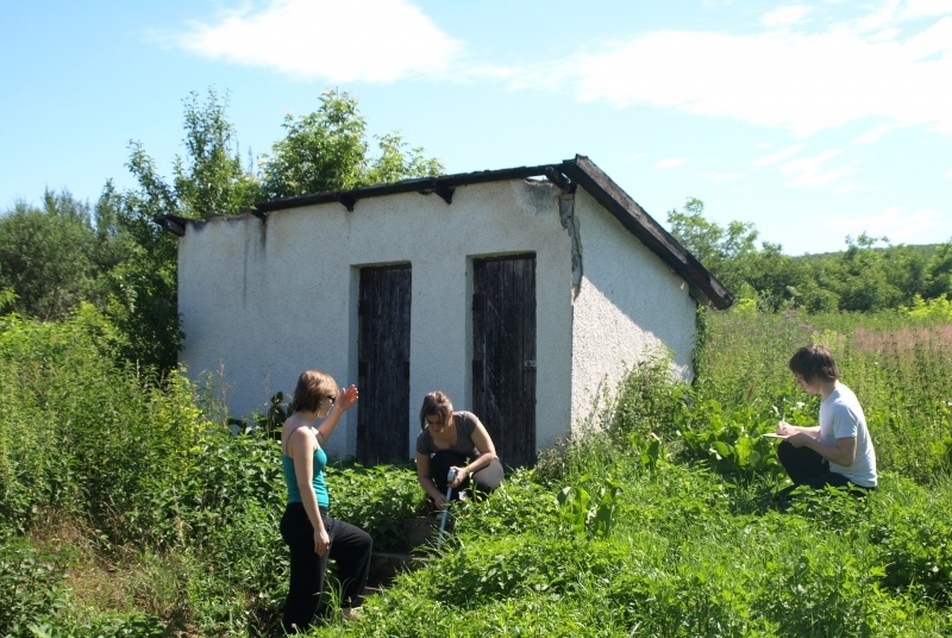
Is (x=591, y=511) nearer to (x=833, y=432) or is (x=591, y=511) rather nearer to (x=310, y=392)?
(x=833, y=432)

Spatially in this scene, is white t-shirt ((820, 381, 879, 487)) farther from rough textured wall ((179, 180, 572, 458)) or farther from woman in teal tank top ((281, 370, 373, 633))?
woman in teal tank top ((281, 370, 373, 633))

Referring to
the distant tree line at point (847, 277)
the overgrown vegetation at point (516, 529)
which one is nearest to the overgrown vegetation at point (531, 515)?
the overgrown vegetation at point (516, 529)

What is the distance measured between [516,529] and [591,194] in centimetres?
444

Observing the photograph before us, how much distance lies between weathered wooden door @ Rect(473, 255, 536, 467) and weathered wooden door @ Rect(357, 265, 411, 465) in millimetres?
1006

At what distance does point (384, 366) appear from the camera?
34.7 feet

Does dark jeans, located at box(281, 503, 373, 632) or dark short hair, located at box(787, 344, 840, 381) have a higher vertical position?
dark short hair, located at box(787, 344, 840, 381)

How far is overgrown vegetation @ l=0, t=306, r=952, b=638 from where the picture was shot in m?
4.82

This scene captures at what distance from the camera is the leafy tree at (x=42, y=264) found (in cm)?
2939

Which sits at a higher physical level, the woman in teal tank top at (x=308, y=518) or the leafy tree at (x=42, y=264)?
the leafy tree at (x=42, y=264)

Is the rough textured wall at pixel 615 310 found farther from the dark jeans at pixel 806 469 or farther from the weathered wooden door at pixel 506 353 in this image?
the dark jeans at pixel 806 469

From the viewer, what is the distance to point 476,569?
5387mm

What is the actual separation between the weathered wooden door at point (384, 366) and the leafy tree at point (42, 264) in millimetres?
22035

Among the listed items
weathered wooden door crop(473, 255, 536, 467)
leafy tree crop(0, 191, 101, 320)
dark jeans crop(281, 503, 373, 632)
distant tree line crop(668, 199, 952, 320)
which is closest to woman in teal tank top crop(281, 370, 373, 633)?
dark jeans crop(281, 503, 373, 632)

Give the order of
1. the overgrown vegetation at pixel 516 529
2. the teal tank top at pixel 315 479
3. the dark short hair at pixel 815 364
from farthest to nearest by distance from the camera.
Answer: the dark short hair at pixel 815 364 < the teal tank top at pixel 315 479 < the overgrown vegetation at pixel 516 529
